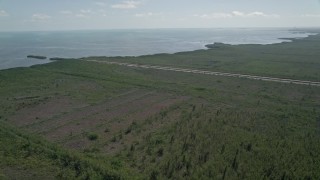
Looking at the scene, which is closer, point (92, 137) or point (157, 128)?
point (92, 137)

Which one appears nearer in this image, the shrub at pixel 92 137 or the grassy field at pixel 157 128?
the grassy field at pixel 157 128

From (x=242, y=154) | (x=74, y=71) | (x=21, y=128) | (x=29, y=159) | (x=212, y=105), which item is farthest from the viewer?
(x=74, y=71)

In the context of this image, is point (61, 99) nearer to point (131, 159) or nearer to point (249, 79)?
point (131, 159)

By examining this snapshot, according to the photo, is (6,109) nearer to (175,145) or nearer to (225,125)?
(175,145)

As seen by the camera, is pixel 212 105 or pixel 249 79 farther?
pixel 249 79

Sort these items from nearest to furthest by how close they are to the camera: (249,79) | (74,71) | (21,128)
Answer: (21,128) < (249,79) < (74,71)

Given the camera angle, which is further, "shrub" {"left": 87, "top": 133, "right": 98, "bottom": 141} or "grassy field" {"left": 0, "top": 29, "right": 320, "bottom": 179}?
"shrub" {"left": 87, "top": 133, "right": 98, "bottom": 141}

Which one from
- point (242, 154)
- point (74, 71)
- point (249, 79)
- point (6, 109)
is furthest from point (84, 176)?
point (74, 71)
